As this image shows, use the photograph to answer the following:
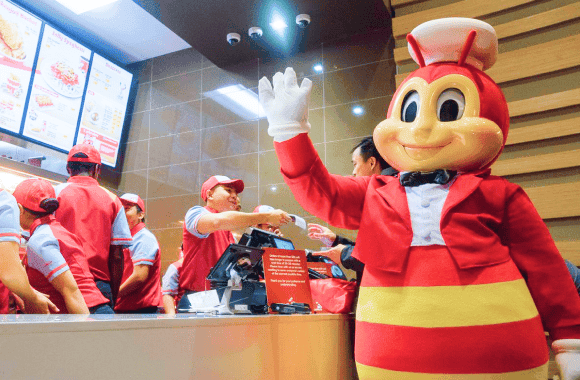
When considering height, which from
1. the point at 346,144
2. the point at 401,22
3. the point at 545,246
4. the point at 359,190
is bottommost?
the point at 545,246

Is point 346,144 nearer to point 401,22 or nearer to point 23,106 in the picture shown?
point 401,22

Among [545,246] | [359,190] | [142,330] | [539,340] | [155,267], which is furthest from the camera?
[155,267]

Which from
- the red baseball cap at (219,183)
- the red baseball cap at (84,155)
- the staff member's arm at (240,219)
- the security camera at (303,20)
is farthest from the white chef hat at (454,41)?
the security camera at (303,20)

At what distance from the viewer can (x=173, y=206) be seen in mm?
5582

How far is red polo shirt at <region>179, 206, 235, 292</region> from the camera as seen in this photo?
2.75 meters

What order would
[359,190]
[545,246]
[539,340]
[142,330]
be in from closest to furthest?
[142,330] → [539,340] → [545,246] → [359,190]

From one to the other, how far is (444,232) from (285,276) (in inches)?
23.7

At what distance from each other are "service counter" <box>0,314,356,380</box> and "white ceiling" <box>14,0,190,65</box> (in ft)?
15.9

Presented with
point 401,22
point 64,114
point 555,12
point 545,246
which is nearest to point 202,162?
point 64,114

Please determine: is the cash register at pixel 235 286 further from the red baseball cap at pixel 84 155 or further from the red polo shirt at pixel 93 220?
the red baseball cap at pixel 84 155

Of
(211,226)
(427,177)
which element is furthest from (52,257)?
(427,177)

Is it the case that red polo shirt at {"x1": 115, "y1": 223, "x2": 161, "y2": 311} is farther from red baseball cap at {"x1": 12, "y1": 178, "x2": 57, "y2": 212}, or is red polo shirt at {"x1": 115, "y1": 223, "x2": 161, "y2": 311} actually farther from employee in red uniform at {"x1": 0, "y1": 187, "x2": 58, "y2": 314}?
employee in red uniform at {"x1": 0, "y1": 187, "x2": 58, "y2": 314}

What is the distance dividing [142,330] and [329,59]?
4566 millimetres

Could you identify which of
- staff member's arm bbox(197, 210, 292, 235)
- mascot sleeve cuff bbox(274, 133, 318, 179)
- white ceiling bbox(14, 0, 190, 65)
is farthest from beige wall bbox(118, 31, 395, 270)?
mascot sleeve cuff bbox(274, 133, 318, 179)
